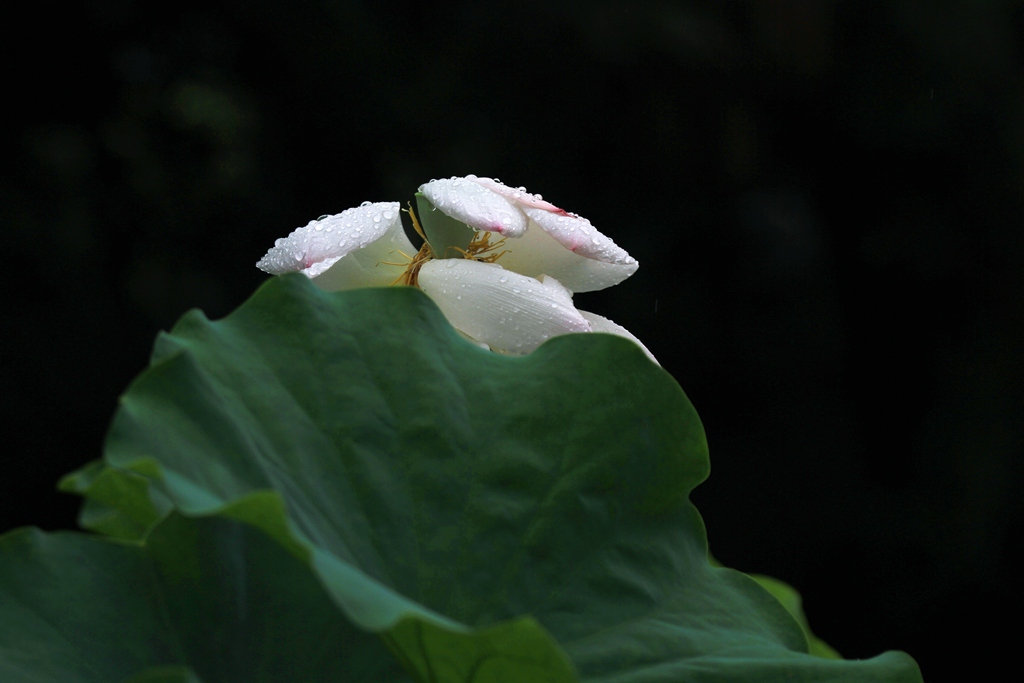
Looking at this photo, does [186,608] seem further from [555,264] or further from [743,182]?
[743,182]

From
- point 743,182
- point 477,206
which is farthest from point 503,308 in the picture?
point 743,182

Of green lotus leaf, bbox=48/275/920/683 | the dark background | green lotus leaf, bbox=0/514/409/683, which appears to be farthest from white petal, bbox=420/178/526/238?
the dark background

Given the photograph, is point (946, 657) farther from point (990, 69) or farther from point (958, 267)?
point (990, 69)

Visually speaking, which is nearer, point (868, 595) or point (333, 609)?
point (333, 609)

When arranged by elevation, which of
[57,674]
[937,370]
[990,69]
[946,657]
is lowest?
[946,657]

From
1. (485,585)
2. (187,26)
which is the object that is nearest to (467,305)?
(485,585)

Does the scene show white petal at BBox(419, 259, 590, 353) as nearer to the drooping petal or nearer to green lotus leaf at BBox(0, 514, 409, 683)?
the drooping petal
